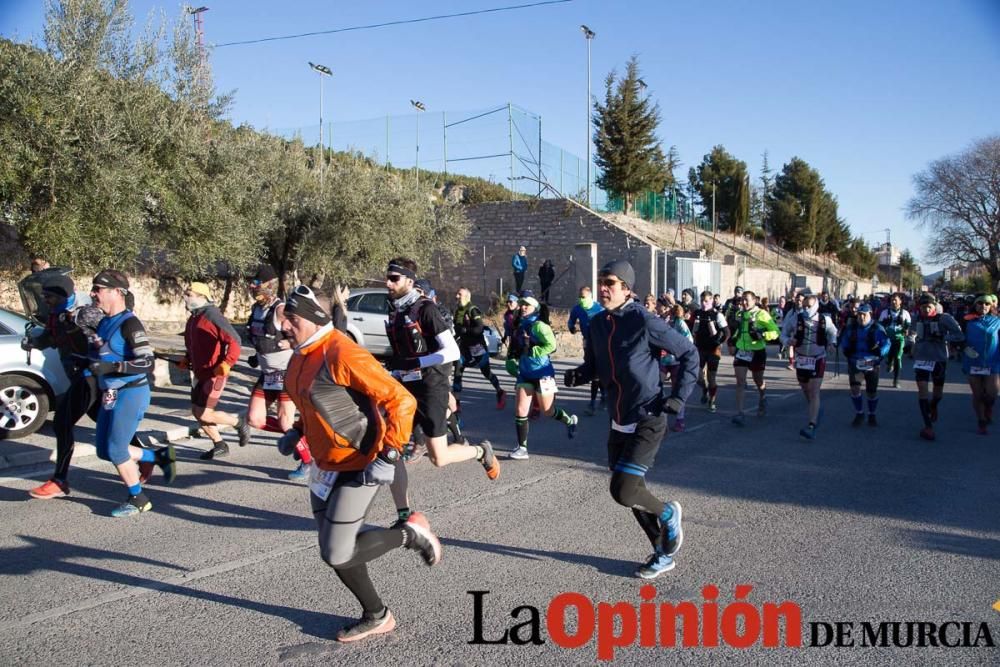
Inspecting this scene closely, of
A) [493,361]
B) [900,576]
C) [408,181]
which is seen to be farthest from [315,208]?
[900,576]

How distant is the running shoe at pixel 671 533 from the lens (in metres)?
4.55

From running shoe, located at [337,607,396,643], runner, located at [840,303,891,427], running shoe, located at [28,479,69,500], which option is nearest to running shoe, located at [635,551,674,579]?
running shoe, located at [337,607,396,643]

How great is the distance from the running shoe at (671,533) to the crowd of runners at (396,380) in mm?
11

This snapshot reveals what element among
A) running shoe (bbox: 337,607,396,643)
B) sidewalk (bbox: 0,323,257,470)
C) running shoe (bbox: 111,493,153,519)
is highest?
sidewalk (bbox: 0,323,257,470)

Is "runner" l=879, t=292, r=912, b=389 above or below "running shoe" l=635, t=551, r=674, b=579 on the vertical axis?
above

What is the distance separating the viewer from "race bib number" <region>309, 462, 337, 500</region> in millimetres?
3555

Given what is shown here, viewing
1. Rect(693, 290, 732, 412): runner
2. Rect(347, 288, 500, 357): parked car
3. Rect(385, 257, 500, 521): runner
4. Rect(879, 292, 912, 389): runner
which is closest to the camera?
Rect(385, 257, 500, 521): runner

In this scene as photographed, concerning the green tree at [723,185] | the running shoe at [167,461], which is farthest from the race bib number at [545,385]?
the green tree at [723,185]

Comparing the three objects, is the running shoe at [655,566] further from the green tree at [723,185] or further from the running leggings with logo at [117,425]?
the green tree at [723,185]

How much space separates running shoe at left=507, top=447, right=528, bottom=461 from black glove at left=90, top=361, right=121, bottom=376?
3.80 m

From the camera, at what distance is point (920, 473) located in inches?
287

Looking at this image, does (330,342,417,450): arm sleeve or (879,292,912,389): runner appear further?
(879,292,912,389): runner

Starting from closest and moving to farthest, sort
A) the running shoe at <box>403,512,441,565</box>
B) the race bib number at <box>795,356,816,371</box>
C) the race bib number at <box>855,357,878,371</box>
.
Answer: the running shoe at <box>403,512,441,565</box> < the race bib number at <box>795,356,816,371</box> < the race bib number at <box>855,357,878,371</box>

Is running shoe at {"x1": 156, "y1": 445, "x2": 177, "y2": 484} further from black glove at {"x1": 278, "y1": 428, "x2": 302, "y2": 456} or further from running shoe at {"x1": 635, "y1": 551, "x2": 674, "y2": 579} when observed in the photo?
running shoe at {"x1": 635, "y1": 551, "x2": 674, "y2": 579}
